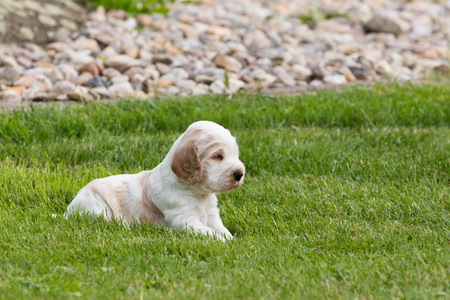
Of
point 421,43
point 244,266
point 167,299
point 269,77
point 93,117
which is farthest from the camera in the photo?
point 421,43

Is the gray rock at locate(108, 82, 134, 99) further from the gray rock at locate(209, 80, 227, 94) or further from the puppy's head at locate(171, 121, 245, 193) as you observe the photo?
the puppy's head at locate(171, 121, 245, 193)

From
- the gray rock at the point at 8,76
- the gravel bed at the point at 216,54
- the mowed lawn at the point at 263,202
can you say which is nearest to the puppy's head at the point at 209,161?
the mowed lawn at the point at 263,202

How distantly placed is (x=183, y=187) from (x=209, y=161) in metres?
0.32

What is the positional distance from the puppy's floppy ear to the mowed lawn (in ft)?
1.34

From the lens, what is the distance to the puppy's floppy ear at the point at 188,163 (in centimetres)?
393

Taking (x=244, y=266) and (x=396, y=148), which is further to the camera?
(x=396, y=148)

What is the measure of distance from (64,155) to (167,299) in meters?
2.99

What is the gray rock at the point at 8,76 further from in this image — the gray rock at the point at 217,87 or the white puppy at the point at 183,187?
the white puppy at the point at 183,187

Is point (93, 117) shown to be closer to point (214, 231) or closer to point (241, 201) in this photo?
point (241, 201)

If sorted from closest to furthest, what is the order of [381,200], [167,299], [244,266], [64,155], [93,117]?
[167,299], [244,266], [381,200], [64,155], [93,117]

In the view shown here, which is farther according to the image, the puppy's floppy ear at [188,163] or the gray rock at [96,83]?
the gray rock at [96,83]

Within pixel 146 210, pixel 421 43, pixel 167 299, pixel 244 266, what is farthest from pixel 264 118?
pixel 421 43

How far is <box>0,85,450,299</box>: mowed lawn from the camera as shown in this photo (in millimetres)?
3311

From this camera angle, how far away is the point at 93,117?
637 cm
